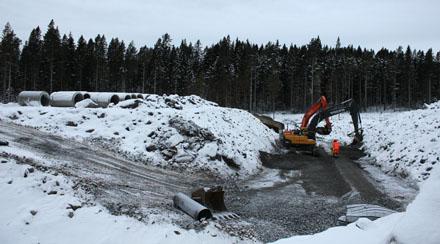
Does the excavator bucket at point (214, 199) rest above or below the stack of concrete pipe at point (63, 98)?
below

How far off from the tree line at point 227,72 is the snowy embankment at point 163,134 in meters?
40.9

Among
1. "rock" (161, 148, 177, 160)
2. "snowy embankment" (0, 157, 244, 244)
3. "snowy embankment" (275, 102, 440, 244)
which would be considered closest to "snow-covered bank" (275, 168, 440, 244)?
"snowy embankment" (275, 102, 440, 244)

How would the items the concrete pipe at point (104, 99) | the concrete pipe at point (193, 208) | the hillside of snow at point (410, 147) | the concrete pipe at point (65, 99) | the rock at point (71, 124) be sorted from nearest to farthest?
the concrete pipe at point (193, 208) < the hillside of snow at point (410, 147) < the rock at point (71, 124) < the concrete pipe at point (65, 99) < the concrete pipe at point (104, 99)

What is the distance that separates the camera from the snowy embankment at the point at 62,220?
29.2 ft

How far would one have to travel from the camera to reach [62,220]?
9430 mm

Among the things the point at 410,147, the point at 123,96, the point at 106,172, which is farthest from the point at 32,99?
the point at 410,147

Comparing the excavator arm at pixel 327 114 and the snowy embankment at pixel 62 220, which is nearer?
the snowy embankment at pixel 62 220

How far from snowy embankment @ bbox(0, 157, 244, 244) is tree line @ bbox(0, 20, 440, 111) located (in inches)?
2077

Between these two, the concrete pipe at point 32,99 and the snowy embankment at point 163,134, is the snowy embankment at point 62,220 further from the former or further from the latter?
the concrete pipe at point 32,99

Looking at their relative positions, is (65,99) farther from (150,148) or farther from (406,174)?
(406,174)

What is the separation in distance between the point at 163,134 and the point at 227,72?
53539 mm

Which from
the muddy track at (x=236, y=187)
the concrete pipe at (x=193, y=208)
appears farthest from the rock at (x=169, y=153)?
the concrete pipe at (x=193, y=208)

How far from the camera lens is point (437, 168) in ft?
16.8

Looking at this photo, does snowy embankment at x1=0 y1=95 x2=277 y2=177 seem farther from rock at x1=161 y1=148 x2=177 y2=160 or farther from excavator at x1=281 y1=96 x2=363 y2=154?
excavator at x1=281 y1=96 x2=363 y2=154
